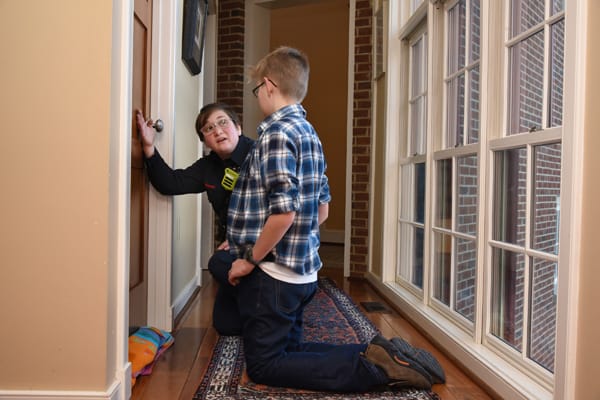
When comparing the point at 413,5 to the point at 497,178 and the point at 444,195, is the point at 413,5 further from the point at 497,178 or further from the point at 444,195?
the point at 497,178

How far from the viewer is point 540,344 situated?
1585 millimetres

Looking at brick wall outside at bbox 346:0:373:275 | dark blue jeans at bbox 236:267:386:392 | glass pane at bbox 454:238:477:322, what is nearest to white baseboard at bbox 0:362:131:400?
dark blue jeans at bbox 236:267:386:392

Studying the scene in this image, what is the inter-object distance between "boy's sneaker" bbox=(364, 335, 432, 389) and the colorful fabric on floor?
0.80 metres

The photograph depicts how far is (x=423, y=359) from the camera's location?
5.50ft

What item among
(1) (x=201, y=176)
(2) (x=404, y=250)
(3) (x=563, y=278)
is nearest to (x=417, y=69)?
(2) (x=404, y=250)

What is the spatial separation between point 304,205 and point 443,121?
118 cm

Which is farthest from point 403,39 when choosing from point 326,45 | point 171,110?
point 326,45

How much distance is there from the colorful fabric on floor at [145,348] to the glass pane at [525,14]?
1.82 meters

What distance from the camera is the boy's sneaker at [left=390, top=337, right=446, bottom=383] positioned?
163 cm

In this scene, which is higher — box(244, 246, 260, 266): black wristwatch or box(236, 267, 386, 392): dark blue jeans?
box(244, 246, 260, 266): black wristwatch

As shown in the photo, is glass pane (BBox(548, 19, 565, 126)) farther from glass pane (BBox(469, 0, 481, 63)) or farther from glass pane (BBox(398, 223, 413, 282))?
glass pane (BBox(398, 223, 413, 282))

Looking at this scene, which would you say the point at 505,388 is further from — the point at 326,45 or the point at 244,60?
the point at 326,45

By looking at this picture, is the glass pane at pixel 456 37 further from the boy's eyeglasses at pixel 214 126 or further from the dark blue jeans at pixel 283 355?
the dark blue jeans at pixel 283 355

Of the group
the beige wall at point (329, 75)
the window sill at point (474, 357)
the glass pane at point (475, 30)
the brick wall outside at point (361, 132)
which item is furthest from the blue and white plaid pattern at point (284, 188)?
the beige wall at point (329, 75)
